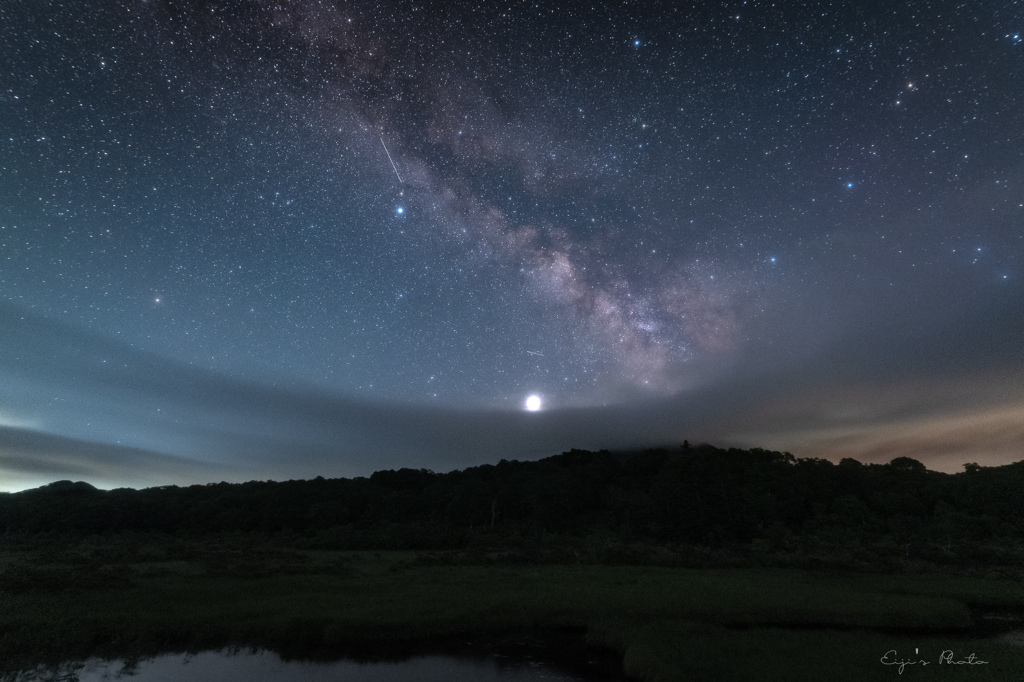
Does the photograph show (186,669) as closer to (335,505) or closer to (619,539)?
(619,539)

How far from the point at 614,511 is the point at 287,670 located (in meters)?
68.8

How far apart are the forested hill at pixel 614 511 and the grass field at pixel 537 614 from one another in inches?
939

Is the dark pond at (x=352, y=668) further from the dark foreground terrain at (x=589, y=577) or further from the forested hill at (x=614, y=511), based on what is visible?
the forested hill at (x=614, y=511)

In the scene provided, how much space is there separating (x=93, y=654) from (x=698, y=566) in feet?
132

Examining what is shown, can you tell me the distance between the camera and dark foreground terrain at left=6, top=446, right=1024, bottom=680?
2052 centimetres

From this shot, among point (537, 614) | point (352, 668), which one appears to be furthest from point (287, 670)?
point (537, 614)

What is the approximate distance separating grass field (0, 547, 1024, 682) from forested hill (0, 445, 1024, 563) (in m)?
23.9

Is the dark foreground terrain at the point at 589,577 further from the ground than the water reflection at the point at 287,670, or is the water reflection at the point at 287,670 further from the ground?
the dark foreground terrain at the point at 589,577

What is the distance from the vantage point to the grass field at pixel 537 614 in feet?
61.8

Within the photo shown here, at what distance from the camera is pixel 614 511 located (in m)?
81.7

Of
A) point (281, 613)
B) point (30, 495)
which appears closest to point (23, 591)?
point (281, 613)

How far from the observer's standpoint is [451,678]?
18766 millimetres
